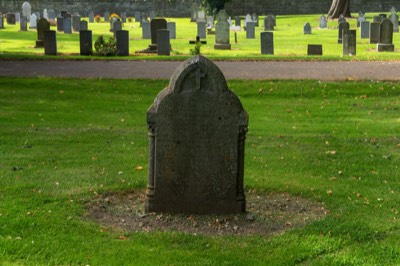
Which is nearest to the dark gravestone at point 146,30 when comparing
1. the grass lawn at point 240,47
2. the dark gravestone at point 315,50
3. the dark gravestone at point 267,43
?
A: the grass lawn at point 240,47

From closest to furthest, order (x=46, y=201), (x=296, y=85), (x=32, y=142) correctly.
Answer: (x=46, y=201), (x=32, y=142), (x=296, y=85)

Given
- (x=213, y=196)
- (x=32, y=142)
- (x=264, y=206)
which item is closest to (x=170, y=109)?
(x=213, y=196)

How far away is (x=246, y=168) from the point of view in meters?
9.52

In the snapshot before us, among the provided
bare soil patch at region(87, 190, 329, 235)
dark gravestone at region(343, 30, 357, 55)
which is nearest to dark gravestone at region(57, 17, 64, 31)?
dark gravestone at region(343, 30, 357, 55)

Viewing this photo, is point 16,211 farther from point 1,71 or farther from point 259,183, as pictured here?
point 1,71

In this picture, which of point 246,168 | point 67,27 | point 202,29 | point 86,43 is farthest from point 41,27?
point 246,168

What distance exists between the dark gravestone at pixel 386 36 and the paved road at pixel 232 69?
554 cm

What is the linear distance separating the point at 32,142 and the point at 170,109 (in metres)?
4.31

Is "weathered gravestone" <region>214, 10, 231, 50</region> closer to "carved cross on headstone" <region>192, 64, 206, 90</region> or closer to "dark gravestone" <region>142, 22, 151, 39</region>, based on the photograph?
"dark gravestone" <region>142, 22, 151, 39</region>

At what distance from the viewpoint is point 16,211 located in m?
7.50

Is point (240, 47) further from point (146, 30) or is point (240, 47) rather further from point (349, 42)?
point (146, 30)

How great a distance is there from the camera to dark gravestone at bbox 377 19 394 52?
26859 millimetres

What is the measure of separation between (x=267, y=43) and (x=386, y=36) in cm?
460

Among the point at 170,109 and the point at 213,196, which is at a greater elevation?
the point at 170,109
